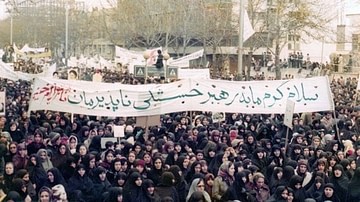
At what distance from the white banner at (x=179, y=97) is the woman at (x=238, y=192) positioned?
389 centimetres

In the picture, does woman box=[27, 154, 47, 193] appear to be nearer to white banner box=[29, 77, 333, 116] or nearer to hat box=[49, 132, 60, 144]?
hat box=[49, 132, 60, 144]

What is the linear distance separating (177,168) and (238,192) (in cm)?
83

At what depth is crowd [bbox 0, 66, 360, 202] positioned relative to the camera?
28.1ft

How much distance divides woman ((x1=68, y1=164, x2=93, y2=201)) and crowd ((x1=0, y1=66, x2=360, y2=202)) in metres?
0.01

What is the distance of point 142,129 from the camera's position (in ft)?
44.4

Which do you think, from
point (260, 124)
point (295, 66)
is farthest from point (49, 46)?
point (260, 124)

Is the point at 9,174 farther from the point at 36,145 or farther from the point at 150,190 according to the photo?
the point at 36,145

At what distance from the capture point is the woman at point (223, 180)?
29.2 feet

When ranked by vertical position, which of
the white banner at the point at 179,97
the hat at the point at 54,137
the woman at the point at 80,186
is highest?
the white banner at the point at 179,97

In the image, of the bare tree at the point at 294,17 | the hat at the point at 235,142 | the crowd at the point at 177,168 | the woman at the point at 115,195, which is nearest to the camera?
the woman at the point at 115,195

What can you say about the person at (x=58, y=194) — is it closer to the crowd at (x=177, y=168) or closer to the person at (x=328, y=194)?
the crowd at (x=177, y=168)

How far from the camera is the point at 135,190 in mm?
8516

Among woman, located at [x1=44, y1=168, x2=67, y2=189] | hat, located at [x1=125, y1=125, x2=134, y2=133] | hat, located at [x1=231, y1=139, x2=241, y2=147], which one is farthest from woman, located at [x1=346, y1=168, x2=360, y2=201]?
hat, located at [x1=125, y1=125, x2=134, y2=133]

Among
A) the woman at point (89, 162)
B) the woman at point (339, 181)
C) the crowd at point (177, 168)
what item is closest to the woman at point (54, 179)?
the crowd at point (177, 168)
